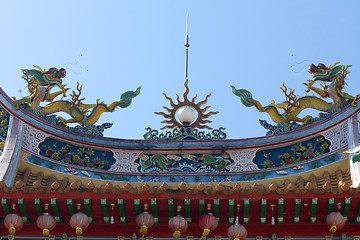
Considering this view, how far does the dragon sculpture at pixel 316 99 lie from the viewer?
18.0 metres

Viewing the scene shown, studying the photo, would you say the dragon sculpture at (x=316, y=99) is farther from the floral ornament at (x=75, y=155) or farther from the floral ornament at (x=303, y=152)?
the floral ornament at (x=75, y=155)

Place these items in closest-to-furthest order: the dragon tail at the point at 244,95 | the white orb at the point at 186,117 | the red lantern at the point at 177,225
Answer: the red lantern at the point at 177,225, the white orb at the point at 186,117, the dragon tail at the point at 244,95

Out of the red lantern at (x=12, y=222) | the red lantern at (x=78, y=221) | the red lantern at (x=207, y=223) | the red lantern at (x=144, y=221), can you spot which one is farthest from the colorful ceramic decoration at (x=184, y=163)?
the red lantern at (x=12, y=222)

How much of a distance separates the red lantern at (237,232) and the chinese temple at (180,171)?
0.02 metres

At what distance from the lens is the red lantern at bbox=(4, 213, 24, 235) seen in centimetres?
1343

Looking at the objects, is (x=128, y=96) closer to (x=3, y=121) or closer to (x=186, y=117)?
(x=186, y=117)

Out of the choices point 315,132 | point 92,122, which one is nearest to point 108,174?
point 92,122

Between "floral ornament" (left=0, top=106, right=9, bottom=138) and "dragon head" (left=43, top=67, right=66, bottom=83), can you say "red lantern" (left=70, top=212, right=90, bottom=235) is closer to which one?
"floral ornament" (left=0, top=106, right=9, bottom=138)

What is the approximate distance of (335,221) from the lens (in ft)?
43.8

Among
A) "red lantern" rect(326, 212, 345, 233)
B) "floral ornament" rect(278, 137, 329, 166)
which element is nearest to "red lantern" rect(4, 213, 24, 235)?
"red lantern" rect(326, 212, 345, 233)

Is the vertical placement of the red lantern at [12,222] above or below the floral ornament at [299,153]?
below

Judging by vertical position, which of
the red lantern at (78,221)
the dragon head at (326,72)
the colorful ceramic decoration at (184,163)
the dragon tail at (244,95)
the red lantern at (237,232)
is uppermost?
the dragon head at (326,72)

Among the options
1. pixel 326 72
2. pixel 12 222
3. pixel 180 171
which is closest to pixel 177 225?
pixel 12 222

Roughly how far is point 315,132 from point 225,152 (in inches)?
72.9
